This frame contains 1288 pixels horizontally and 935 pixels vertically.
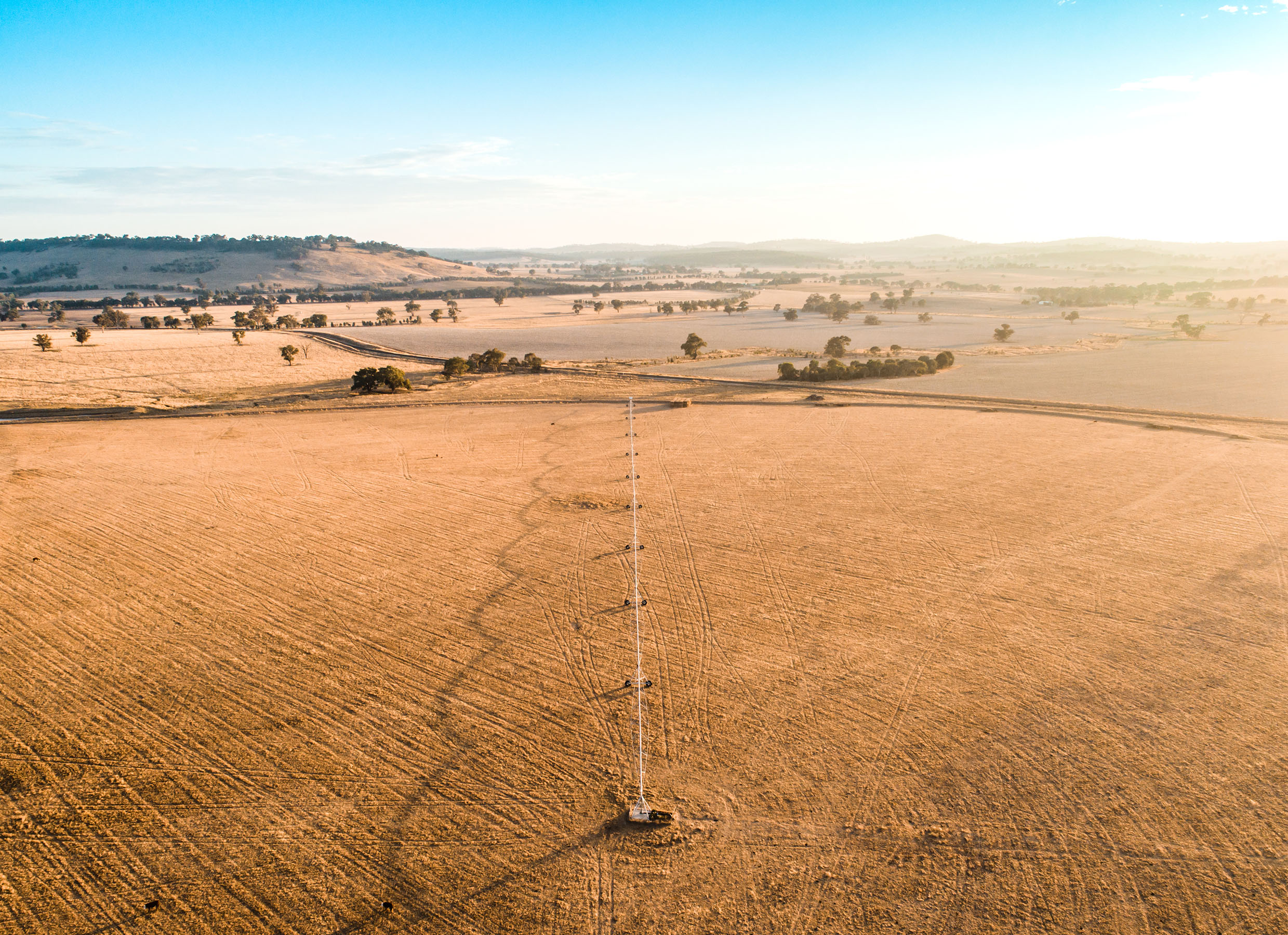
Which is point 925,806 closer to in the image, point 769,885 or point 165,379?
point 769,885

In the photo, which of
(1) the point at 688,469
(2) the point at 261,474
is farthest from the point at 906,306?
(2) the point at 261,474

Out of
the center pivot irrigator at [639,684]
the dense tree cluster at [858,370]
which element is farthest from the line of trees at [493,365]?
the center pivot irrigator at [639,684]

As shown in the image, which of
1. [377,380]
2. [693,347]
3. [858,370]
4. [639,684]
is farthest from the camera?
[693,347]

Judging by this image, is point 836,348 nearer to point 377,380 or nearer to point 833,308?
point 377,380

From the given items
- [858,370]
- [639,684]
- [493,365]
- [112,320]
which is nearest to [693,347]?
[858,370]

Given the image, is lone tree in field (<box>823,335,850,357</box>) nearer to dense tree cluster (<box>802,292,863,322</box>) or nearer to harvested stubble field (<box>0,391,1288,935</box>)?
dense tree cluster (<box>802,292,863,322</box>)

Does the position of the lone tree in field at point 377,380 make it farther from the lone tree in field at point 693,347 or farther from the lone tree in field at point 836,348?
the lone tree in field at point 836,348

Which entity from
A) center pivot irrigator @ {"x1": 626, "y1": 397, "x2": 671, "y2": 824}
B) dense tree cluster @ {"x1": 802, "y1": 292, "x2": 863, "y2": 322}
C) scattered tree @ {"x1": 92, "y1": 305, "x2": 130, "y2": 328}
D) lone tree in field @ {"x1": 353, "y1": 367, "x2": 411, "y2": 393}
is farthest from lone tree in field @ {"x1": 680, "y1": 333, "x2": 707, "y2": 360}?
scattered tree @ {"x1": 92, "y1": 305, "x2": 130, "y2": 328}
